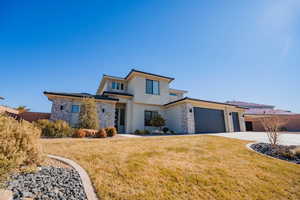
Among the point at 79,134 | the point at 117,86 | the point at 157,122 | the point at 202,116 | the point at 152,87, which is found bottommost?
the point at 79,134

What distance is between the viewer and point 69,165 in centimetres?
373

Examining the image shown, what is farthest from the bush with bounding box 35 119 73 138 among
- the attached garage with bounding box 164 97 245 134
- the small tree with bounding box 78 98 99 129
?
the attached garage with bounding box 164 97 245 134

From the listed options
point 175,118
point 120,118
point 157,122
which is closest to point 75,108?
point 120,118

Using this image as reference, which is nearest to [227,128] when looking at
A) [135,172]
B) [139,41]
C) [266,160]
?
[266,160]

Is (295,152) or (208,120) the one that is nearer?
(295,152)

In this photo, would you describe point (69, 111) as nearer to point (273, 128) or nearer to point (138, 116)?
point (138, 116)

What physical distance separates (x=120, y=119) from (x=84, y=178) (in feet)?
43.6

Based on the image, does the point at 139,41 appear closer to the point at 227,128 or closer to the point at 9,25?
the point at 9,25

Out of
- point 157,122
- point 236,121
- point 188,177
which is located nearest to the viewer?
point 188,177

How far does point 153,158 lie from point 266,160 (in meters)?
4.42

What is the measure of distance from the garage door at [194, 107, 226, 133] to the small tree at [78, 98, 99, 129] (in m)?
10.4

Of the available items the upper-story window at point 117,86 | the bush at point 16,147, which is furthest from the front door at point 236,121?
the bush at point 16,147

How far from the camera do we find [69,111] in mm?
Result: 12578

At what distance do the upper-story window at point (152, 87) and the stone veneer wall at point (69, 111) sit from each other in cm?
475
